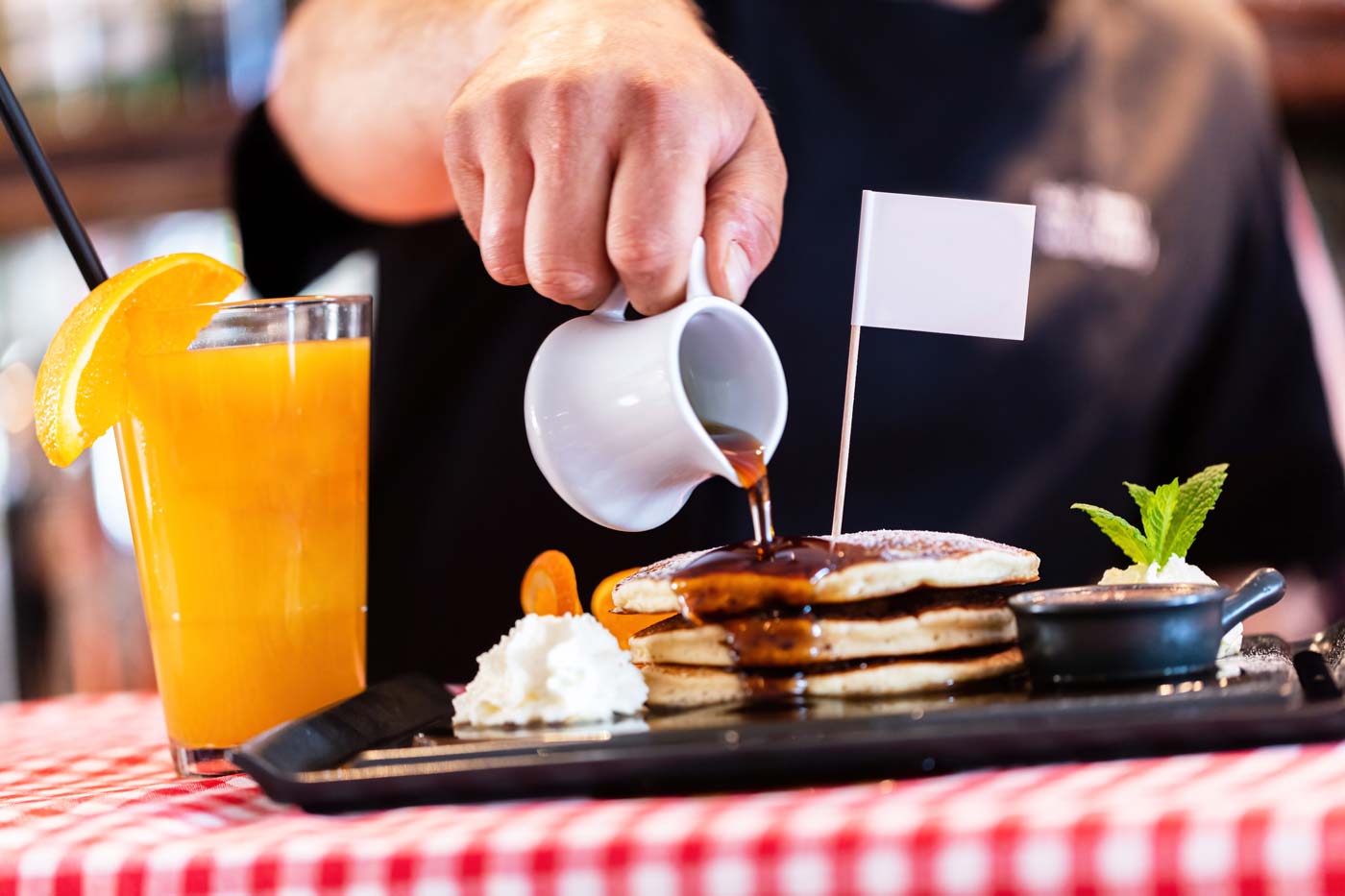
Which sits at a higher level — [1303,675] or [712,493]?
[712,493]

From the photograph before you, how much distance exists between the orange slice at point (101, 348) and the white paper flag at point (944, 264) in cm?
58

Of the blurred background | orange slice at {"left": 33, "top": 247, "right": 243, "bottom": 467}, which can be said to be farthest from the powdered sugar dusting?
the blurred background

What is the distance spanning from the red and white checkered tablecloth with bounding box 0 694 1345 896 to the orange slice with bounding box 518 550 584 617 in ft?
1.51

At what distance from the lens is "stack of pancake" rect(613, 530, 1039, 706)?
1.05 metres

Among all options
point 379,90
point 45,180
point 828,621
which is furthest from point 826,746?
point 379,90

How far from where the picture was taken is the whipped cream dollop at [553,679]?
1.02 meters

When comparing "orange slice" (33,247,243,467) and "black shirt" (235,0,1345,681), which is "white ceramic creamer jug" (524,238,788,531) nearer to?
"orange slice" (33,247,243,467)

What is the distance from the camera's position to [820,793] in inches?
32.0

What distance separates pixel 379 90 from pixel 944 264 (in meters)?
1.00

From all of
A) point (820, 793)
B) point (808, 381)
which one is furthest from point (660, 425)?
point (808, 381)

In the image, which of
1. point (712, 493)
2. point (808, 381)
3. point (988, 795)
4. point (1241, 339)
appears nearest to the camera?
point (988, 795)

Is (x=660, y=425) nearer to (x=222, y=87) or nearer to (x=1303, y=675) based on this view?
(x=1303, y=675)

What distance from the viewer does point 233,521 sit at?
1167 millimetres

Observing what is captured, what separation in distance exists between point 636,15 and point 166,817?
0.78m
